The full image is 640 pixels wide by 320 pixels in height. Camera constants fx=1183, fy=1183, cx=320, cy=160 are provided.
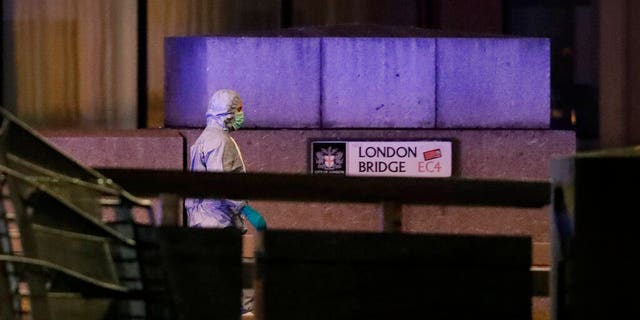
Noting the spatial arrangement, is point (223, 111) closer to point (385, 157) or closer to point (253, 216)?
point (253, 216)

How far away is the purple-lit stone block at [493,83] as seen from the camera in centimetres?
1162

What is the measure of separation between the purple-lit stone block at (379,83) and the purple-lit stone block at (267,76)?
0.17 meters

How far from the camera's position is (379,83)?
11789 mm

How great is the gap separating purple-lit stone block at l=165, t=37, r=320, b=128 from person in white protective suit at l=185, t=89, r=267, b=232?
2535mm

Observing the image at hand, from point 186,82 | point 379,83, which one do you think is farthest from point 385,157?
point 186,82

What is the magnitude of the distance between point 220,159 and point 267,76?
3.10 meters

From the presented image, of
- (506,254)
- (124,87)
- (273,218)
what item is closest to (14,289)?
(506,254)

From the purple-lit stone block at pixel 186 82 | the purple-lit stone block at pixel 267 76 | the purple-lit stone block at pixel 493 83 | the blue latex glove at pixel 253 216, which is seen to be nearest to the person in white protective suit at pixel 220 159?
the blue latex glove at pixel 253 216

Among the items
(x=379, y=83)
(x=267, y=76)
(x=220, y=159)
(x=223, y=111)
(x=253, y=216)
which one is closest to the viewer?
(x=253, y=216)

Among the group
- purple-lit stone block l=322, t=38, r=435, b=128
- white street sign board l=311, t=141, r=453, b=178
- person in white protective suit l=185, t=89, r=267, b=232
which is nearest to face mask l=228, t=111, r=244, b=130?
person in white protective suit l=185, t=89, r=267, b=232

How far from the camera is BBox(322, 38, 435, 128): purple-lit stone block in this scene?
11648 millimetres

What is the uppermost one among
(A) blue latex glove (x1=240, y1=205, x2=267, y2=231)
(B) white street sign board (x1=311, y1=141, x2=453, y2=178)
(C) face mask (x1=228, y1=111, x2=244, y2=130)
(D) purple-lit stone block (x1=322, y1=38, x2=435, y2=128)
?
(D) purple-lit stone block (x1=322, y1=38, x2=435, y2=128)

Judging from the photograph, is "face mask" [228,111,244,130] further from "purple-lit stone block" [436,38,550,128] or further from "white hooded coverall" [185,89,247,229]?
"purple-lit stone block" [436,38,550,128]

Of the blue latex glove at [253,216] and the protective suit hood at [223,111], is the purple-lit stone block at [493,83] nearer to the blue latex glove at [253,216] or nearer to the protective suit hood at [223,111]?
the protective suit hood at [223,111]
